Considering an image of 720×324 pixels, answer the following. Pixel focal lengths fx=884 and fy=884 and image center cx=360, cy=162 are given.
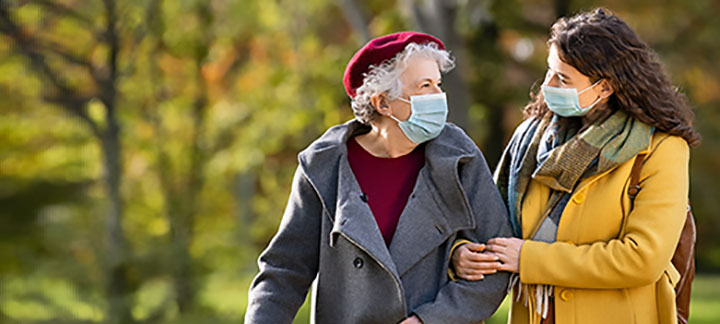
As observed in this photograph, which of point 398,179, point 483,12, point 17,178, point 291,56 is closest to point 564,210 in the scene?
point 398,179

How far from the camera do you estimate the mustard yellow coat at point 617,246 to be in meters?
2.90

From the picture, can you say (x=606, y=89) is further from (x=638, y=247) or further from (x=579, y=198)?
(x=638, y=247)

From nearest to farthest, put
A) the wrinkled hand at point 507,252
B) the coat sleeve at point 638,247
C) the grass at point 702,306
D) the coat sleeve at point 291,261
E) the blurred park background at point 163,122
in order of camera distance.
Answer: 1. the coat sleeve at point 638,247
2. the wrinkled hand at point 507,252
3. the coat sleeve at point 291,261
4. the blurred park background at point 163,122
5. the grass at point 702,306

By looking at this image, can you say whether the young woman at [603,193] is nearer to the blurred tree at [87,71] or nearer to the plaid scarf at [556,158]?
the plaid scarf at [556,158]

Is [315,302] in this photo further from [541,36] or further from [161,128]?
[541,36]

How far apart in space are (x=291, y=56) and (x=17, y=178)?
1065 cm

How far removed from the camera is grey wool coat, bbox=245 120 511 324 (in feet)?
9.62

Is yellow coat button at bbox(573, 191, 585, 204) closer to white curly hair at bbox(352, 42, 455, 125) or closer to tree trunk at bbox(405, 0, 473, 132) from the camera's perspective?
white curly hair at bbox(352, 42, 455, 125)

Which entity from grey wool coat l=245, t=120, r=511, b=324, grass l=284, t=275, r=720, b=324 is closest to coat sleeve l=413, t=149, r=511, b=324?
grey wool coat l=245, t=120, r=511, b=324

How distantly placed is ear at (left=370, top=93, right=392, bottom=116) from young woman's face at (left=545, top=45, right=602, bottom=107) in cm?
56

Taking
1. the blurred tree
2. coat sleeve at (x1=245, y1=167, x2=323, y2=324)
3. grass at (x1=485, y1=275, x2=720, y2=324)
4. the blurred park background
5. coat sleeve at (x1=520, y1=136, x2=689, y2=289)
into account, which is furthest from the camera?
grass at (x1=485, y1=275, x2=720, y2=324)

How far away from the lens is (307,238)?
10.2ft

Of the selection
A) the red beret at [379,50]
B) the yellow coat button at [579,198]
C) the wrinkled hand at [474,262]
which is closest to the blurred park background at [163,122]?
the red beret at [379,50]

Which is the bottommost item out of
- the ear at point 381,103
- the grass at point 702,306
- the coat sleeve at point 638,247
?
the grass at point 702,306
